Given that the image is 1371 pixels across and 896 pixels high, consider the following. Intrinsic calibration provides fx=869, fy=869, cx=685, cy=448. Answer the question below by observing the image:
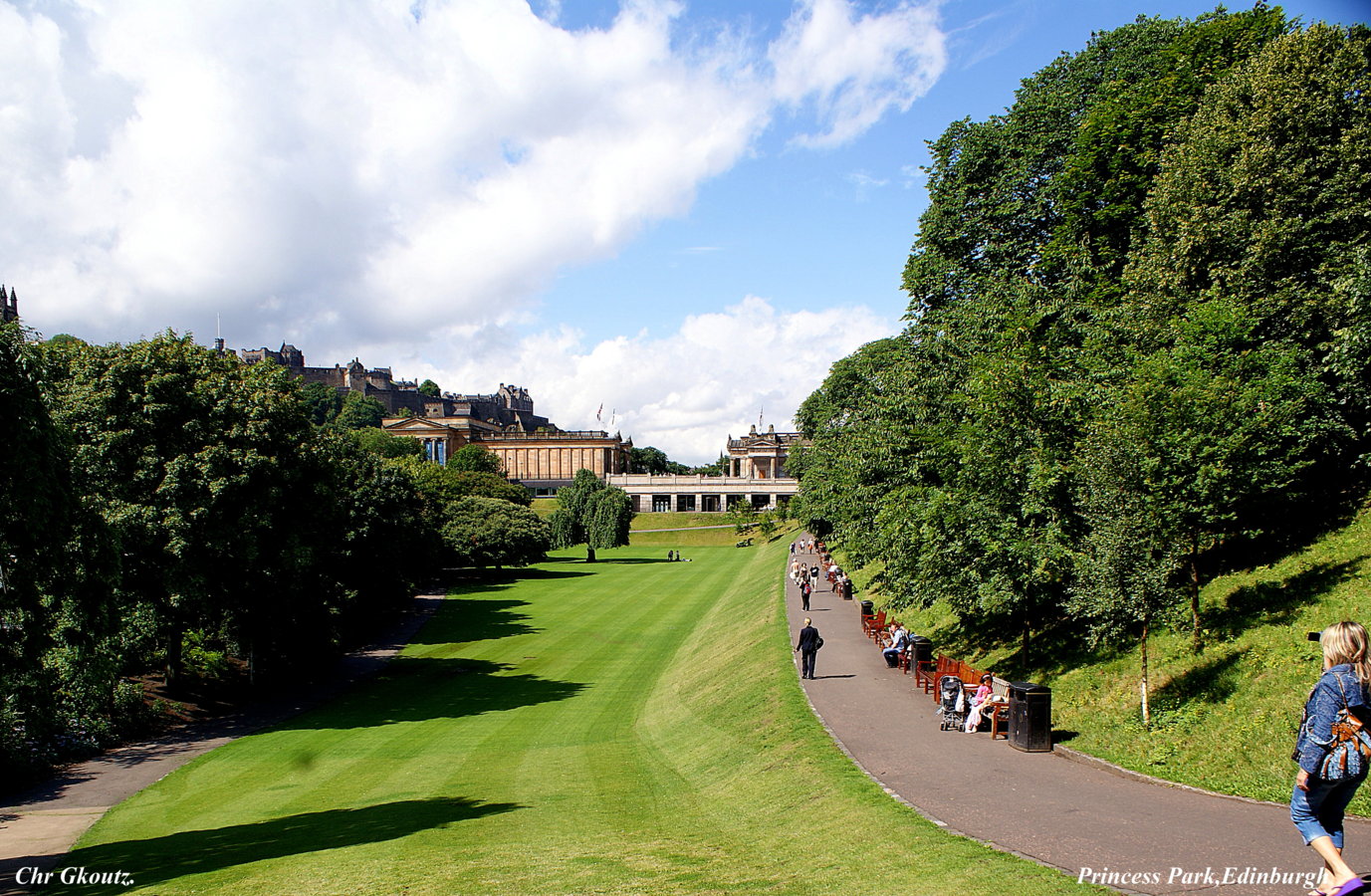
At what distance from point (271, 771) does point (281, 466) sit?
440 inches

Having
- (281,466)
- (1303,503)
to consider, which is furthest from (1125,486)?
(281,466)

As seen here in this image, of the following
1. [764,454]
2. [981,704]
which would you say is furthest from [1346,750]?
[764,454]

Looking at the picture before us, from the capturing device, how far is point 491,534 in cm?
6625

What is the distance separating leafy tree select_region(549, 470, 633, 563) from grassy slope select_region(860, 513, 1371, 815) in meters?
70.7

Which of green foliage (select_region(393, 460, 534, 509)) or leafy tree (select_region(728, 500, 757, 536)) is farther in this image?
leafy tree (select_region(728, 500, 757, 536))

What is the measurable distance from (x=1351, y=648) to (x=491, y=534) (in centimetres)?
6307

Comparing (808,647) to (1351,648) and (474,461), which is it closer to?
(1351,648)

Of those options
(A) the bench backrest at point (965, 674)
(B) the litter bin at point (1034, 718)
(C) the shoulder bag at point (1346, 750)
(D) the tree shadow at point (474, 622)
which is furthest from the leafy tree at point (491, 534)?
(C) the shoulder bag at point (1346, 750)

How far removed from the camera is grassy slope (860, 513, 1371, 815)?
12117 mm

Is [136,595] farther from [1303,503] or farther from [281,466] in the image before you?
[1303,503]

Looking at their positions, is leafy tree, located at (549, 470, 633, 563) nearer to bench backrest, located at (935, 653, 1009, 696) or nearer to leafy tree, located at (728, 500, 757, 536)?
leafy tree, located at (728, 500, 757, 536)

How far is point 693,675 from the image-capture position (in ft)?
91.5

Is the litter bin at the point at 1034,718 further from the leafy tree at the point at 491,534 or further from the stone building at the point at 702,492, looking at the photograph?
the stone building at the point at 702,492

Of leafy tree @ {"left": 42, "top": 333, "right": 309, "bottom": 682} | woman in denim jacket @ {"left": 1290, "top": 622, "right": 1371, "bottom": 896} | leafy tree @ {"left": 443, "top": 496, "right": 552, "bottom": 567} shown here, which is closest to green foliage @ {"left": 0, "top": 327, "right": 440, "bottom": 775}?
leafy tree @ {"left": 42, "top": 333, "right": 309, "bottom": 682}
